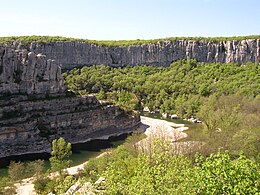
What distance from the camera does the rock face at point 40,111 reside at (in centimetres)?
6869

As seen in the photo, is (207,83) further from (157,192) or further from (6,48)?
(157,192)

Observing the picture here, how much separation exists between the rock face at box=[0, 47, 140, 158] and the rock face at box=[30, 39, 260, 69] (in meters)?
58.8

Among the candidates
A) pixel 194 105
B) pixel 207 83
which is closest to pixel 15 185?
pixel 194 105

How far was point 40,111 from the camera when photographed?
74.8 metres

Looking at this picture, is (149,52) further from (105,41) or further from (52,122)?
(52,122)

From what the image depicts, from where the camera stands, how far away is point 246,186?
19.2 metres

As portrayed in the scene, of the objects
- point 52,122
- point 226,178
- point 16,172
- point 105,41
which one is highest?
point 105,41

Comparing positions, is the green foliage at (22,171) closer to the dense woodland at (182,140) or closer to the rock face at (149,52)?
the dense woodland at (182,140)

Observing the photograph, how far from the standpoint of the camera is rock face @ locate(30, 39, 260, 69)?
135750 mm

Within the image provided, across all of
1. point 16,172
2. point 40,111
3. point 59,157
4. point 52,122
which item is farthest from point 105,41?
point 16,172

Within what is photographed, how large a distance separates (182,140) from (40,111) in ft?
104

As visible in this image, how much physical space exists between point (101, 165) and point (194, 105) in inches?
2407

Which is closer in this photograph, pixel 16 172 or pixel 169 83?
pixel 16 172

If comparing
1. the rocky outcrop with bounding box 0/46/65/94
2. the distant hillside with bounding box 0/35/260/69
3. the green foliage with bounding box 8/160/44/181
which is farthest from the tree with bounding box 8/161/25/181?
the distant hillside with bounding box 0/35/260/69
